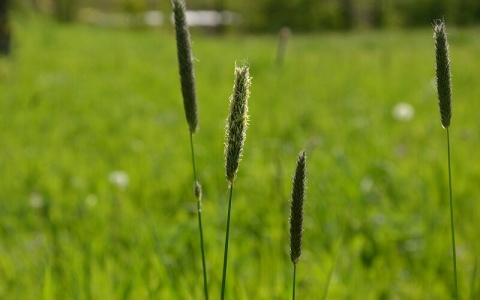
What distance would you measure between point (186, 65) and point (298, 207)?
0.92 feet

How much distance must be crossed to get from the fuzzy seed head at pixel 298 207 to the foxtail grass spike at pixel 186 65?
196mm

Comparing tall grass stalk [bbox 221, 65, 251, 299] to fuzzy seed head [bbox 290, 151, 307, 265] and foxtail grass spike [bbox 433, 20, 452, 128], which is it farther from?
foxtail grass spike [bbox 433, 20, 452, 128]

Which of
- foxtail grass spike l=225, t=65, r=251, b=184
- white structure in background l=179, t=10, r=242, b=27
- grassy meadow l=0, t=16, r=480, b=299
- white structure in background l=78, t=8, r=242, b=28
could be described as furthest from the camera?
white structure in background l=179, t=10, r=242, b=27

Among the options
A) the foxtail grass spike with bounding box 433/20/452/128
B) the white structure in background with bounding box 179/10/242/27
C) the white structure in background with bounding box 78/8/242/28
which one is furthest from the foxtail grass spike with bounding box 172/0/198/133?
the white structure in background with bounding box 179/10/242/27

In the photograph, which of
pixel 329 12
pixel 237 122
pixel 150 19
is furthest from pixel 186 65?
pixel 150 19

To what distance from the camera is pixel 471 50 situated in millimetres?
13727

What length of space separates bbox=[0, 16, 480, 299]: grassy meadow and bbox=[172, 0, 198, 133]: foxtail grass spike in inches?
3.8

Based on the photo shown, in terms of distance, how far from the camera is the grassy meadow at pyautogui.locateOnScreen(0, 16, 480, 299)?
2.18 meters

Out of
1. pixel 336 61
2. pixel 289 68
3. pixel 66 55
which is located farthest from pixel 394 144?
pixel 66 55

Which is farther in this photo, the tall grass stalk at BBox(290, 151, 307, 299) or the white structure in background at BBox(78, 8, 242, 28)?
the white structure in background at BBox(78, 8, 242, 28)

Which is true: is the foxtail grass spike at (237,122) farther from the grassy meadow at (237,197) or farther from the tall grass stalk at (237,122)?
the grassy meadow at (237,197)

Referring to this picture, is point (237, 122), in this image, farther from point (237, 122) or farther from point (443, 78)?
point (443, 78)

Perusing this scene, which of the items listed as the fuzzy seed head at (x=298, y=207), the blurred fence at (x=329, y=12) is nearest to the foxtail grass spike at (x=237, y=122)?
the fuzzy seed head at (x=298, y=207)

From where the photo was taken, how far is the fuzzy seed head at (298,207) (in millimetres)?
755
